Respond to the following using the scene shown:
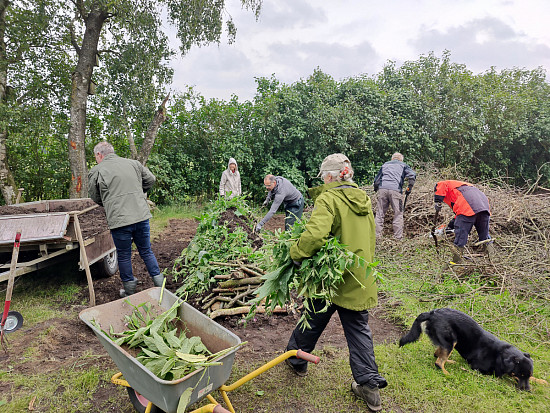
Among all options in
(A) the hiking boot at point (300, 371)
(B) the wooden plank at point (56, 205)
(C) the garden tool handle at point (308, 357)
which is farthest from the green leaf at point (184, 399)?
(B) the wooden plank at point (56, 205)

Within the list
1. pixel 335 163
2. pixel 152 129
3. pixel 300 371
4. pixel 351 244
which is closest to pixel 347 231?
pixel 351 244

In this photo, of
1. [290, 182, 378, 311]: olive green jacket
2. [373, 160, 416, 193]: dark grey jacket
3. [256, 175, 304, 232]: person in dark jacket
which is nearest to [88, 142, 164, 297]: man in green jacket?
[256, 175, 304, 232]: person in dark jacket

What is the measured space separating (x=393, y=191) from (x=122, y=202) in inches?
206

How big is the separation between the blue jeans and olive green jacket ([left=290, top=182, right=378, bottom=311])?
2.63 meters

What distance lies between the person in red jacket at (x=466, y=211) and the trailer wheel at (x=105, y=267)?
5.27 metres

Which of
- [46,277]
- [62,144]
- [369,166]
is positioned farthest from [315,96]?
[46,277]

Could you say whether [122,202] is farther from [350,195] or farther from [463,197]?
[463,197]

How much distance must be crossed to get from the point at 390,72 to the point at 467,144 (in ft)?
13.4

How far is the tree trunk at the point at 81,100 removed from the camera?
27.6 feet

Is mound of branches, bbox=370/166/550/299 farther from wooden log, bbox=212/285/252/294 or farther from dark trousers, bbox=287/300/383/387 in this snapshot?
wooden log, bbox=212/285/252/294

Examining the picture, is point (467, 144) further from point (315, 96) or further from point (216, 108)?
point (216, 108)

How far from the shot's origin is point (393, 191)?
6.94 m

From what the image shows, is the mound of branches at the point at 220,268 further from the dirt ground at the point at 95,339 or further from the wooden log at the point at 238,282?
the dirt ground at the point at 95,339

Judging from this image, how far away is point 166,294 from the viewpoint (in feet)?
9.87
